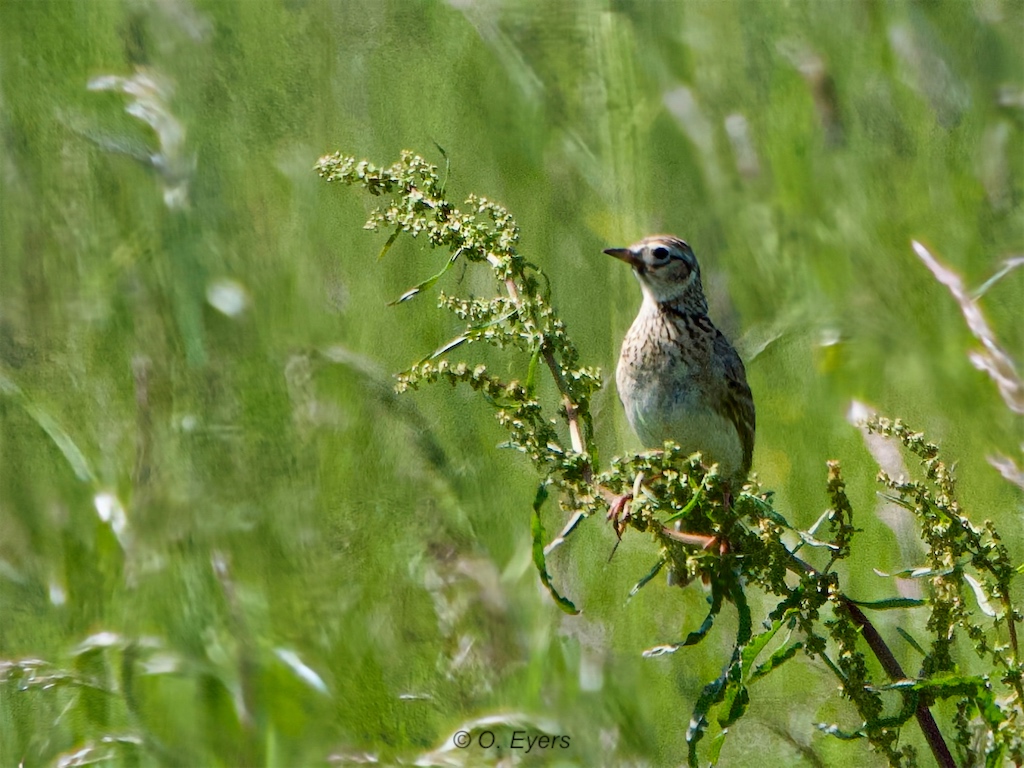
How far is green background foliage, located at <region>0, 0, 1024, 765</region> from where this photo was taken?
2.87m

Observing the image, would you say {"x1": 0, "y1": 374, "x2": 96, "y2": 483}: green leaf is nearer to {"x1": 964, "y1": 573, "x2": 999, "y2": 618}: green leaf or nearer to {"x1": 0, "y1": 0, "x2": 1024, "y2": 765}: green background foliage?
{"x1": 0, "y1": 0, "x2": 1024, "y2": 765}: green background foliage

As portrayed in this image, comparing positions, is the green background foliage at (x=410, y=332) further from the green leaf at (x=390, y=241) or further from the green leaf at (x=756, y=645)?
the green leaf at (x=756, y=645)

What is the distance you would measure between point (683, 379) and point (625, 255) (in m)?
0.40

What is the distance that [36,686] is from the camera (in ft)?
10.6

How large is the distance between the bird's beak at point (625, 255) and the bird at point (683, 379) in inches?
1.7

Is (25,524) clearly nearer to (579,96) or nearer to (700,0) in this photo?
(579,96)

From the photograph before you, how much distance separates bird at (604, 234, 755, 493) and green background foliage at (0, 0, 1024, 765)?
57 mm

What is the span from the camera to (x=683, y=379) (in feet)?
10.2

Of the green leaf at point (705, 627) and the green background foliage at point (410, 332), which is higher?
the green background foliage at point (410, 332)

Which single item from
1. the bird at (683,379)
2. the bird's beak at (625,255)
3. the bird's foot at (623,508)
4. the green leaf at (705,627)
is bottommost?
the green leaf at (705,627)

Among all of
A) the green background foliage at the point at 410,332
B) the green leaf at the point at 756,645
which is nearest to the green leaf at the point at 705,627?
the green leaf at the point at 756,645

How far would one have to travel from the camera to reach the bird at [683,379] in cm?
304

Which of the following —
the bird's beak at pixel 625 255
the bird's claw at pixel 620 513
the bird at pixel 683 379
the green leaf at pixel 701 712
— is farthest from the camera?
the bird at pixel 683 379

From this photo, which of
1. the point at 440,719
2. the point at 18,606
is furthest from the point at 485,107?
the point at 18,606
